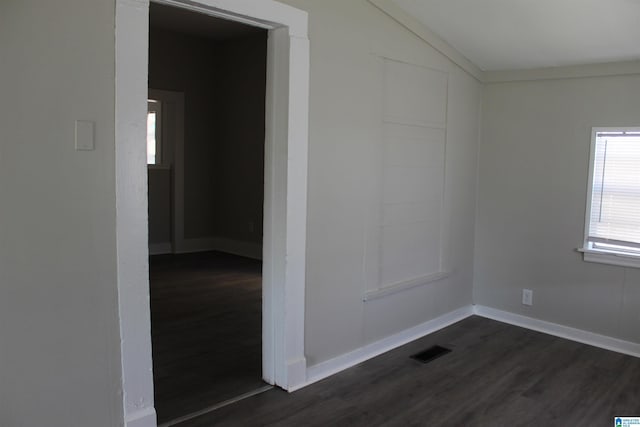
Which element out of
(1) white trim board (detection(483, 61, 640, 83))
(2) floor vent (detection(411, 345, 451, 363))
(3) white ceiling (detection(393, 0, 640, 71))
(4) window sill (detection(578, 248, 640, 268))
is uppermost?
(3) white ceiling (detection(393, 0, 640, 71))

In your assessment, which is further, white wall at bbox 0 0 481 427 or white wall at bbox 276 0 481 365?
white wall at bbox 276 0 481 365

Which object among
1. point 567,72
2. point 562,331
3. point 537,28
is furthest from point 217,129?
point 562,331

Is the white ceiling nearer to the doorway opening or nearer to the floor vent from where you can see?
the floor vent

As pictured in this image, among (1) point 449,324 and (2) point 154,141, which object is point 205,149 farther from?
(1) point 449,324

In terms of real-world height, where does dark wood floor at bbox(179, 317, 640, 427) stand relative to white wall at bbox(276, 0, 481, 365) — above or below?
below

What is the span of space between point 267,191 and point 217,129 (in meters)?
4.53

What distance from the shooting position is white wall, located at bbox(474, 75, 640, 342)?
12.2ft

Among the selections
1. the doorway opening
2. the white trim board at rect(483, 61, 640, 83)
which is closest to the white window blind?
the white trim board at rect(483, 61, 640, 83)

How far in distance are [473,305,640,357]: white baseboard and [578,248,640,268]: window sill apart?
1.77 feet

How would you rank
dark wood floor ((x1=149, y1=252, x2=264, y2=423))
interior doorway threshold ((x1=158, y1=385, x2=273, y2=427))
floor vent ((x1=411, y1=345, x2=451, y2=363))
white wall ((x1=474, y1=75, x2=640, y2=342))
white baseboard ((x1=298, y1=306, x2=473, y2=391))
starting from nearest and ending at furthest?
interior doorway threshold ((x1=158, y1=385, x2=273, y2=427)) < dark wood floor ((x1=149, y1=252, x2=264, y2=423)) < white baseboard ((x1=298, y1=306, x2=473, y2=391)) < floor vent ((x1=411, y1=345, x2=451, y2=363)) < white wall ((x1=474, y1=75, x2=640, y2=342))

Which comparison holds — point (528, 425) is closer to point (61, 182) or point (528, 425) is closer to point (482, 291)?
point (482, 291)

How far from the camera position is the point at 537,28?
332 centimetres

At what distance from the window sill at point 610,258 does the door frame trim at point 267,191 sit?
7.26 ft

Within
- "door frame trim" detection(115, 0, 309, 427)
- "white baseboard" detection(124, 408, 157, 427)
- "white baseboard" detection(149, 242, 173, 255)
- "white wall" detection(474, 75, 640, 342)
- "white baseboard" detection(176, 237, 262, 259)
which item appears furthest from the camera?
"white baseboard" detection(149, 242, 173, 255)
